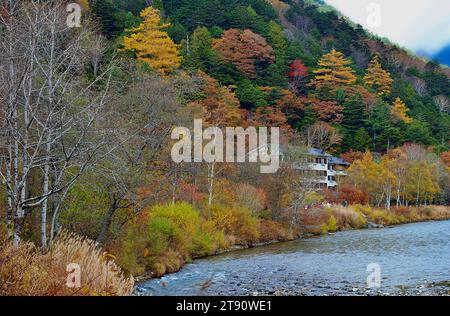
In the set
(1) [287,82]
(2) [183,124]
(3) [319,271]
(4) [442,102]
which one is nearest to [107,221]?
(3) [319,271]

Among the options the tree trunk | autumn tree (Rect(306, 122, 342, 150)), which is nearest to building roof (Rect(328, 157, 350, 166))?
autumn tree (Rect(306, 122, 342, 150))

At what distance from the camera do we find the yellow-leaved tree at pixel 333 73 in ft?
265

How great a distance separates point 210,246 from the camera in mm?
25375

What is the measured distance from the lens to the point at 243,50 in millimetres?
71438

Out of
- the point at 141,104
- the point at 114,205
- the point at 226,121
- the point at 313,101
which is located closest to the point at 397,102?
the point at 313,101

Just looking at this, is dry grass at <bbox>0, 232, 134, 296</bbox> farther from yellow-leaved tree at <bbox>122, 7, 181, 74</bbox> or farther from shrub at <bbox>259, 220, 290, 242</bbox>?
yellow-leaved tree at <bbox>122, 7, 181, 74</bbox>

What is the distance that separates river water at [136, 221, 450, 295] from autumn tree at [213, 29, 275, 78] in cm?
4427

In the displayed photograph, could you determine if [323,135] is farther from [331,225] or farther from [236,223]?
[236,223]

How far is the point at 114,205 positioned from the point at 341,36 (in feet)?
338

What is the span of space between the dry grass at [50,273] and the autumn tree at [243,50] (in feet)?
192

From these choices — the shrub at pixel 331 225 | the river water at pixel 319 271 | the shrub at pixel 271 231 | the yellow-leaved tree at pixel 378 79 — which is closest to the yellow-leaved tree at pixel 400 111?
the yellow-leaved tree at pixel 378 79

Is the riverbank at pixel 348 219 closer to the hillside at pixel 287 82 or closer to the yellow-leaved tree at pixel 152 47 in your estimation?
the hillside at pixel 287 82

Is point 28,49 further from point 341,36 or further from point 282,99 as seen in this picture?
point 341,36

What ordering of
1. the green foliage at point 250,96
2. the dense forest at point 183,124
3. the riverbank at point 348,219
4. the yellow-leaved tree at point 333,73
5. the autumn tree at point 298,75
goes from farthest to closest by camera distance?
1. the yellow-leaved tree at point 333,73
2. the autumn tree at point 298,75
3. the green foliage at point 250,96
4. the riverbank at point 348,219
5. the dense forest at point 183,124
